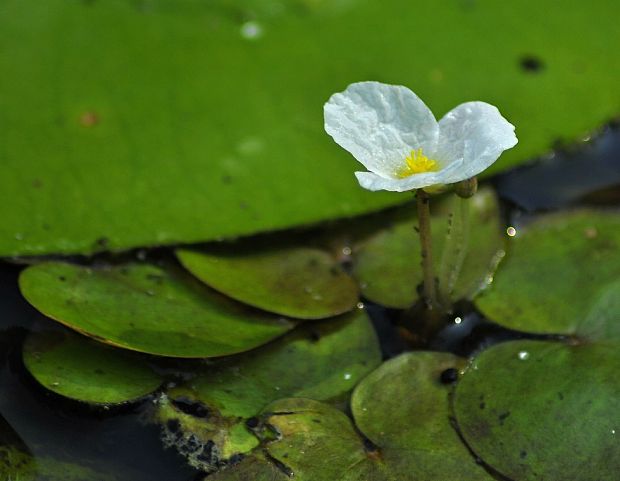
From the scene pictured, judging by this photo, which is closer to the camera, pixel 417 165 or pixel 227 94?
pixel 417 165

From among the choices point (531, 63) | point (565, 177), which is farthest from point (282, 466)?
point (531, 63)

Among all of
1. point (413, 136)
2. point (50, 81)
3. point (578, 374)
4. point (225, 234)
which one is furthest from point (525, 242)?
point (50, 81)

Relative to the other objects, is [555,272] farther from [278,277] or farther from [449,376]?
[278,277]

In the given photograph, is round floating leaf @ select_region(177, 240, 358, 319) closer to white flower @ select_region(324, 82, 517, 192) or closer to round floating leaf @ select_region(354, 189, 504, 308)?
round floating leaf @ select_region(354, 189, 504, 308)

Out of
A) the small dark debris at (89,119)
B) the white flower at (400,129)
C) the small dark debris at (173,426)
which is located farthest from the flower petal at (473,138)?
the small dark debris at (89,119)

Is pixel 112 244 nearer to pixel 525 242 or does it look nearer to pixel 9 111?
pixel 9 111

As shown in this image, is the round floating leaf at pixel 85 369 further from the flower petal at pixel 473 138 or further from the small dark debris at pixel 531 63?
the small dark debris at pixel 531 63

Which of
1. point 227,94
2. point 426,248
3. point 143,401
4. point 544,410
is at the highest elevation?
point 227,94

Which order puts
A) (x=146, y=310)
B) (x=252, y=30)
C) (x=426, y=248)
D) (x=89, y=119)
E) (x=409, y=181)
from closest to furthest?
(x=409, y=181), (x=426, y=248), (x=146, y=310), (x=89, y=119), (x=252, y=30)
